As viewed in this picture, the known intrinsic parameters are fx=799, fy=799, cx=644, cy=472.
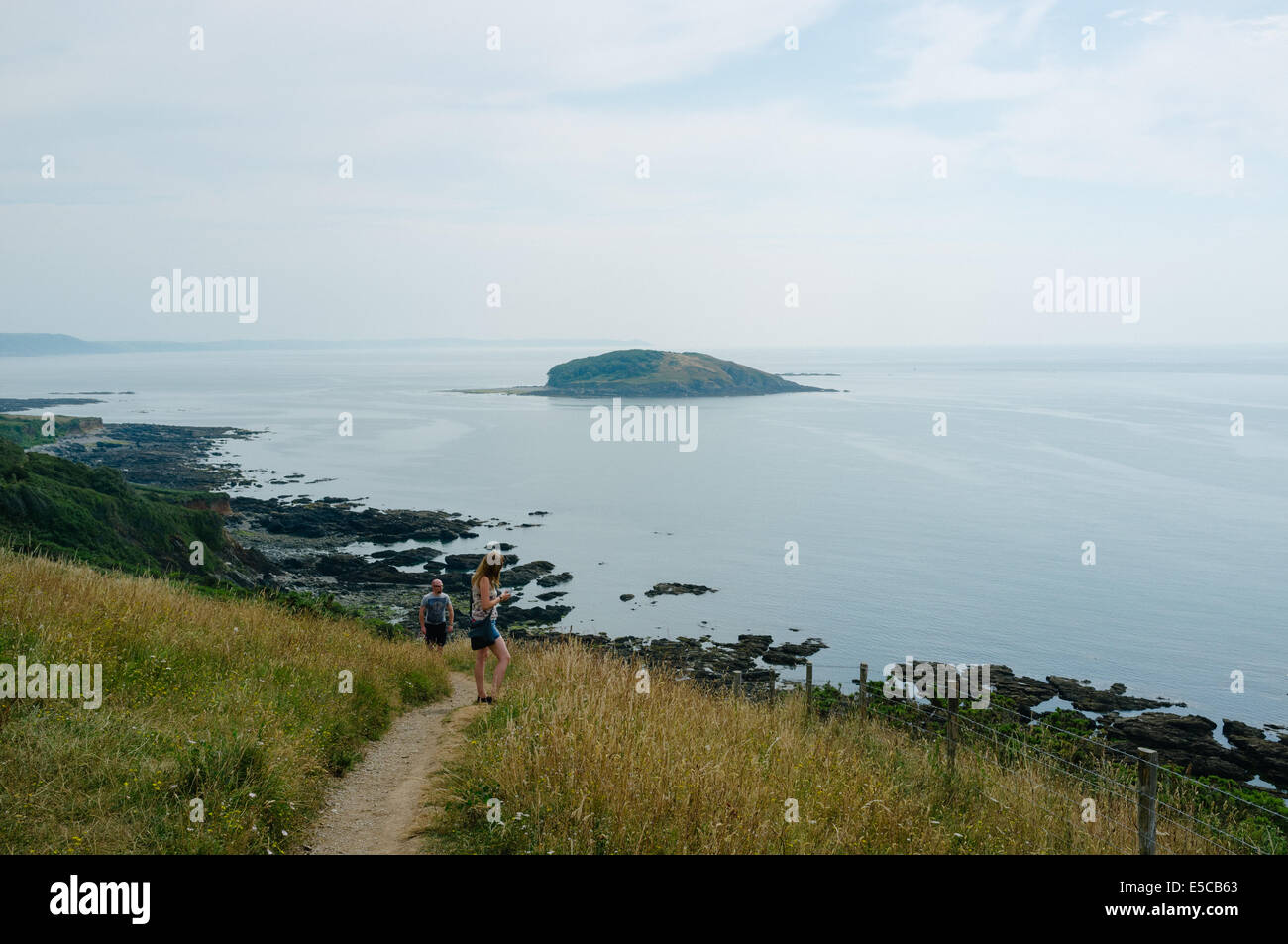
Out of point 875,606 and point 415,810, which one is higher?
point 415,810

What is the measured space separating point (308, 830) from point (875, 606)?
147 feet

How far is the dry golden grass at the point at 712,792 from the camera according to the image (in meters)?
5.39

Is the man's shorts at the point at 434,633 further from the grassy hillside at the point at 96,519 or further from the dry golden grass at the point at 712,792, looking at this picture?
the grassy hillside at the point at 96,519

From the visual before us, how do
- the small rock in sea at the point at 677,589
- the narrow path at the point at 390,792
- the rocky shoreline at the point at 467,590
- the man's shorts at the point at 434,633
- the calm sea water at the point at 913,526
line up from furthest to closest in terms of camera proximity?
the small rock in sea at the point at 677,589
the calm sea water at the point at 913,526
the rocky shoreline at the point at 467,590
the man's shorts at the point at 434,633
the narrow path at the point at 390,792

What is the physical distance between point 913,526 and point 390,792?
64.2 m

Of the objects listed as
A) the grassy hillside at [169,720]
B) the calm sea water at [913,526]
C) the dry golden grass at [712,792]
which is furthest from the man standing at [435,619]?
the calm sea water at [913,526]

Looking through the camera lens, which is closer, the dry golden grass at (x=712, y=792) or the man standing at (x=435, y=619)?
the dry golden grass at (x=712, y=792)

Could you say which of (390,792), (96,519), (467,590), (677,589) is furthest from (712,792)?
(677,589)

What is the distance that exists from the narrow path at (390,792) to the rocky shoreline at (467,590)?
453 inches

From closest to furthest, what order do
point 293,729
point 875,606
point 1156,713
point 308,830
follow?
point 308,830 < point 293,729 < point 1156,713 < point 875,606
